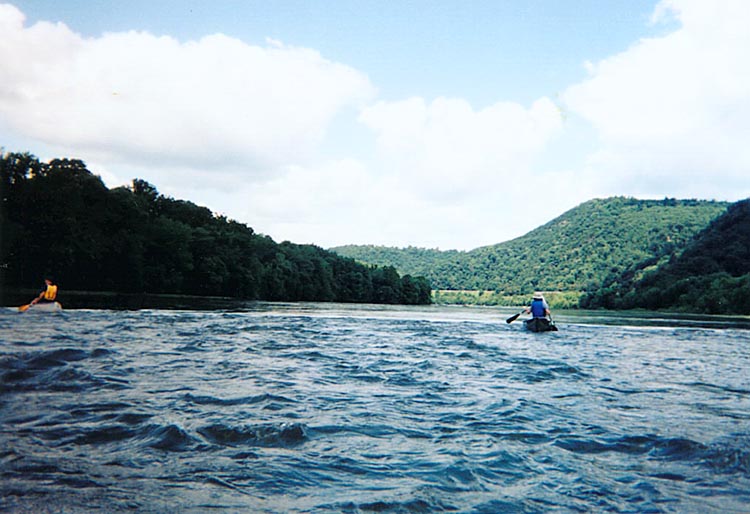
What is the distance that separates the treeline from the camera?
187 ft

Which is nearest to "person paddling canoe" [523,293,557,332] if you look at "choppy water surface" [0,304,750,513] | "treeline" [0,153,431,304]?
"choppy water surface" [0,304,750,513]

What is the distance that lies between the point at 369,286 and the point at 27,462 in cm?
12844

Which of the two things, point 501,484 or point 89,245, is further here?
point 89,245

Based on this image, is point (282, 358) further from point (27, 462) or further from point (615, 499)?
point (615, 499)

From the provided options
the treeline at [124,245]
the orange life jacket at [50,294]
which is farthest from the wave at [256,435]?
the treeline at [124,245]

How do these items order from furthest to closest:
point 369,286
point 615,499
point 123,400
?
point 369,286, point 123,400, point 615,499

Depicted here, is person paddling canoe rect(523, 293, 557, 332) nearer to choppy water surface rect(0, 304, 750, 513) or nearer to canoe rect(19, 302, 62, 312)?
choppy water surface rect(0, 304, 750, 513)

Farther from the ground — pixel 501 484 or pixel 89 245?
pixel 89 245

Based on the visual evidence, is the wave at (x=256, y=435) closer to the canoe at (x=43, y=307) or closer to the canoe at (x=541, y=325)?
the canoe at (x=43, y=307)

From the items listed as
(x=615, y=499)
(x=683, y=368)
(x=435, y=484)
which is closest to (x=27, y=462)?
(x=435, y=484)

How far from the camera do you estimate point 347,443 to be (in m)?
7.41

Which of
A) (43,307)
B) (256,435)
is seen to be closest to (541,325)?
(43,307)

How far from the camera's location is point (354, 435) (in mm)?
7812

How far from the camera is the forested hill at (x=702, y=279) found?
87000mm
